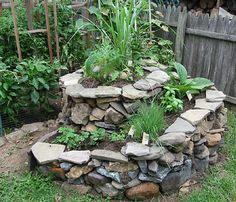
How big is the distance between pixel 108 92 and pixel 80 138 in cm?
50

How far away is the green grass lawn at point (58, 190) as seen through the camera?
A: 8.38 ft

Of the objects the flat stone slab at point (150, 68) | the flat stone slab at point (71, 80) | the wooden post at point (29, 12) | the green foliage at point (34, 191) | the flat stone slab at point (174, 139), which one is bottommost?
the green foliage at point (34, 191)

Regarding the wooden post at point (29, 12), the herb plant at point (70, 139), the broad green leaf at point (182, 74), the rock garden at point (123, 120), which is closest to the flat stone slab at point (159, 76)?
the rock garden at point (123, 120)

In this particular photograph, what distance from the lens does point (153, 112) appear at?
8.91 ft

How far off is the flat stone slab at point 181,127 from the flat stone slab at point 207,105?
32 centimetres

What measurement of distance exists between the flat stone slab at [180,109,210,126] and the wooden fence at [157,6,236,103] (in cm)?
137

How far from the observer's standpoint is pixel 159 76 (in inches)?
125

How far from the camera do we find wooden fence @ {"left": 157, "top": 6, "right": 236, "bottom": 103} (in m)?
3.93

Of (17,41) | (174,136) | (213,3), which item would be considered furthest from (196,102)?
(213,3)

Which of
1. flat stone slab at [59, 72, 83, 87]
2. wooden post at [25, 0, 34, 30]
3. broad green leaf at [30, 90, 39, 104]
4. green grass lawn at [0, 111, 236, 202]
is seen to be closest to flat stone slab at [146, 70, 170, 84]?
flat stone slab at [59, 72, 83, 87]

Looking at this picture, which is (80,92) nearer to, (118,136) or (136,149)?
(118,136)

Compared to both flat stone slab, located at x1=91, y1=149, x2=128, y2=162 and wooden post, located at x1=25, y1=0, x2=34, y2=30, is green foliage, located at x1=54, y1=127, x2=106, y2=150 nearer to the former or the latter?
flat stone slab, located at x1=91, y1=149, x2=128, y2=162

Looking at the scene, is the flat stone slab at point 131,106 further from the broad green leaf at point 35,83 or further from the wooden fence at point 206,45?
the wooden fence at point 206,45

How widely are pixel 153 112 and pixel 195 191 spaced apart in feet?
2.52
